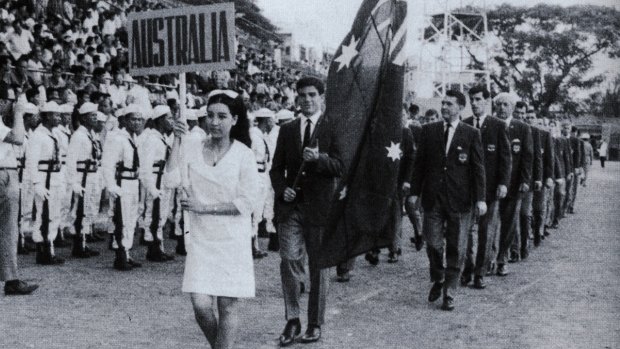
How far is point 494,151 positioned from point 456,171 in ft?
4.41

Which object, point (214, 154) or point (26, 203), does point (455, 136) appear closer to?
point (214, 154)

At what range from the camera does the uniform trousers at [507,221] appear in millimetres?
10523

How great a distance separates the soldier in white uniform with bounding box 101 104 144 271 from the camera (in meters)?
10.2

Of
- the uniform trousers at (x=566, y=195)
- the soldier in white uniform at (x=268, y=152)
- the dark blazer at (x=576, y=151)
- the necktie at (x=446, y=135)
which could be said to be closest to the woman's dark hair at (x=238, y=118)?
the necktie at (x=446, y=135)

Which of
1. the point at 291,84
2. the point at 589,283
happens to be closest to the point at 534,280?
the point at 589,283

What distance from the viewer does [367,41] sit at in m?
6.72

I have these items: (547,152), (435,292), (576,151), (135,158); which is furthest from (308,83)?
(576,151)

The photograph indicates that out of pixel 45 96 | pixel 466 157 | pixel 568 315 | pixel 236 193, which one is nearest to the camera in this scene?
pixel 236 193

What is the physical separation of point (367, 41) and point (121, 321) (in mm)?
3216

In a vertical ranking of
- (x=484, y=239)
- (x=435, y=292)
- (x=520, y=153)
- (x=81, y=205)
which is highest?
(x=520, y=153)

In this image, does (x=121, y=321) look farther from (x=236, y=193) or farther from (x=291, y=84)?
(x=291, y=84)

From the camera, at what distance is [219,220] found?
17.1ft

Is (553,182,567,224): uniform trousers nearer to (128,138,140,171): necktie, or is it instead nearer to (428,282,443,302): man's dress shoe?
(428,282,443,302): man's dress shoe

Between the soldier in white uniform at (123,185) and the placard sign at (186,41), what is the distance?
351 cm
